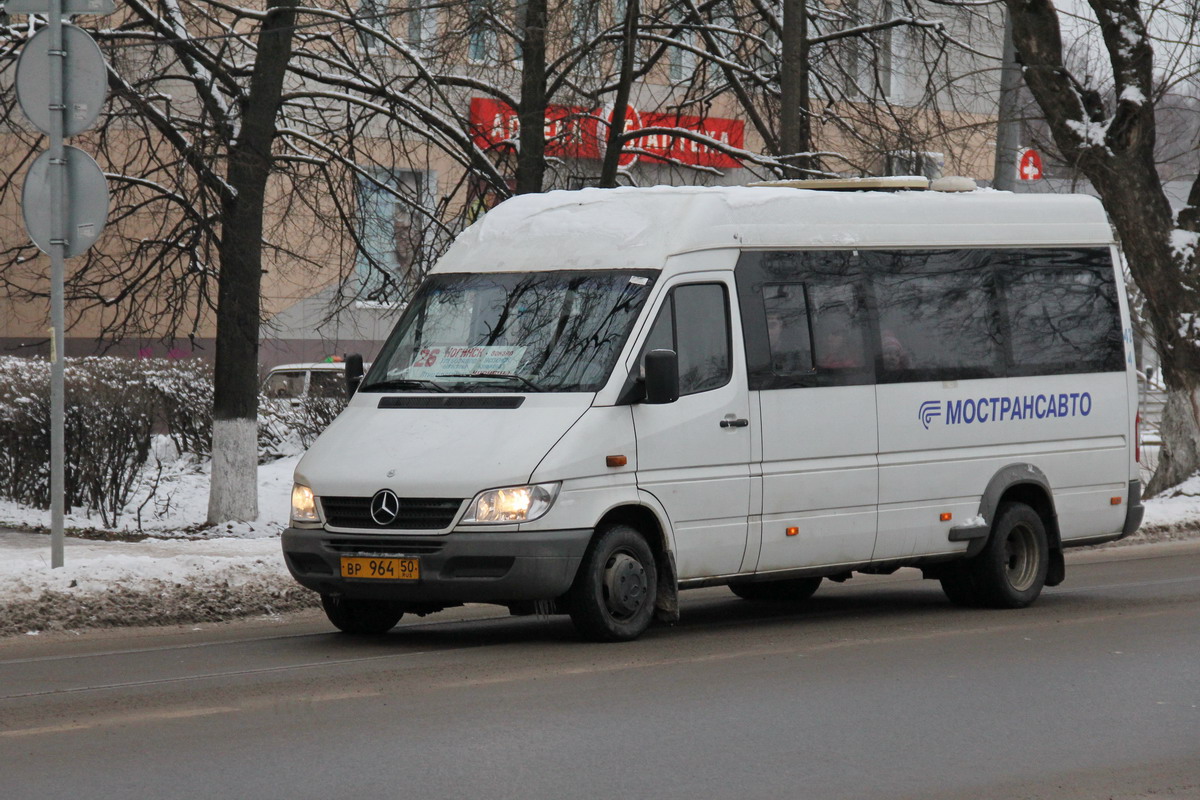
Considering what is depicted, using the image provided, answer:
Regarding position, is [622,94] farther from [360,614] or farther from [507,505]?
[507,505]

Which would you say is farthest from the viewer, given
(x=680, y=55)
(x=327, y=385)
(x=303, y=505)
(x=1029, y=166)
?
(x=1029, y=166)

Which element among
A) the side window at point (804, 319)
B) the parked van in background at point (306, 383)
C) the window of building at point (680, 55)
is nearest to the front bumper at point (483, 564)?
the side window at point (804, 319)

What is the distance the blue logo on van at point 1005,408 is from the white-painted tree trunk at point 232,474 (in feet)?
26.0

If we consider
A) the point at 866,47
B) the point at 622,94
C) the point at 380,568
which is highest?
the point at 866,47

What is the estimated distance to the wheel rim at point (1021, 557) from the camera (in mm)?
11914

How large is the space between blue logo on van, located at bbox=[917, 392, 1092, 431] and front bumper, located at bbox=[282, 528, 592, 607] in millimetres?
3125

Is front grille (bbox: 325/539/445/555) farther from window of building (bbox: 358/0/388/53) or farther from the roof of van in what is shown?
window of building (bbox: 358/0/388/53)

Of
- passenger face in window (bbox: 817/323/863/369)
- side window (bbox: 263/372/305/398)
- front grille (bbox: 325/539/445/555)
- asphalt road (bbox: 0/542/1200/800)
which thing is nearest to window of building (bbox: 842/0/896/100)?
side window (bbox: 263/372/305/398)

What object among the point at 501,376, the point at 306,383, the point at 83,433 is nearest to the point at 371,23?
the point at 83,433

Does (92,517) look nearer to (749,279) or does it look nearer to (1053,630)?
(749,279)

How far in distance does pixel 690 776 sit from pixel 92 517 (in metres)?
12.0

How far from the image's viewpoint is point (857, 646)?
31.7 feet

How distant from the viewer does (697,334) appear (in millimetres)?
10086

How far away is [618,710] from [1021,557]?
5310mm
